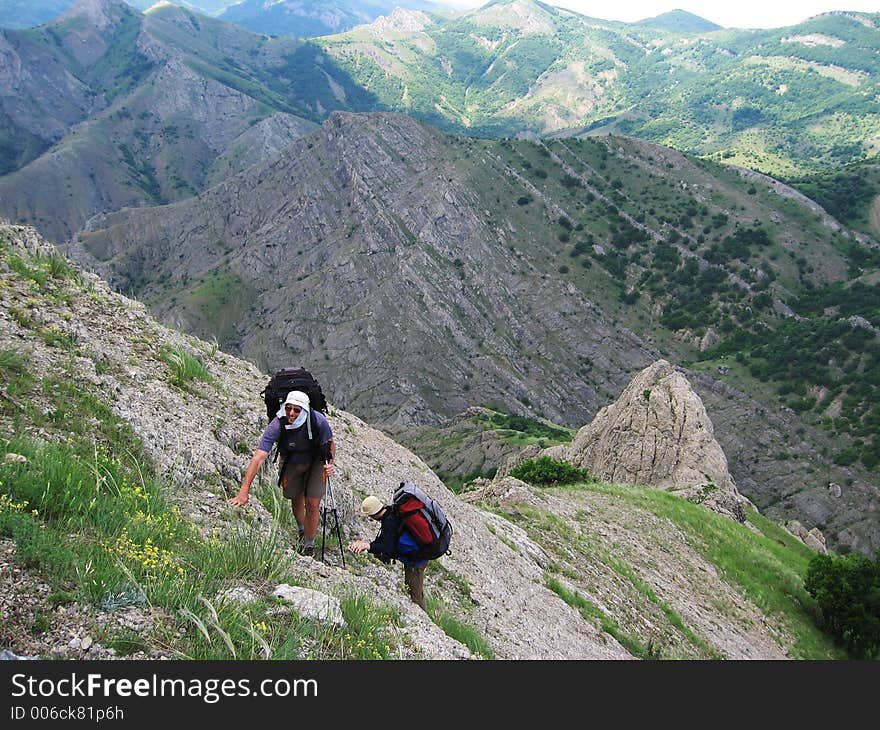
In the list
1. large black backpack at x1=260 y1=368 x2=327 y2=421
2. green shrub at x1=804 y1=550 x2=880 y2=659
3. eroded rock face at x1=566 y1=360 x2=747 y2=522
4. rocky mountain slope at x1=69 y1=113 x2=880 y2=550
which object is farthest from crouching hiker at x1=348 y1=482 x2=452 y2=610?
rocky mountain slope at x1=69 y1=113 x2=880 y2=550

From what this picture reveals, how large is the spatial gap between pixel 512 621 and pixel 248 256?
4178 inches

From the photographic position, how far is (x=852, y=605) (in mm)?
18688

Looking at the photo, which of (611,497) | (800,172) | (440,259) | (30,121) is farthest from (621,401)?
(30,121)

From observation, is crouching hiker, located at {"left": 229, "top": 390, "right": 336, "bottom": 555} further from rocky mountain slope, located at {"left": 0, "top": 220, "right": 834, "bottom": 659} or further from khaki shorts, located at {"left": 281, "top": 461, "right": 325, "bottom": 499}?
rocky mountain slope, located at {"left": 0, "top": 220, "right": 834, "bottom": 659}

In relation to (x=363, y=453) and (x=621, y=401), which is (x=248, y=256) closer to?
(x=621, y=401)

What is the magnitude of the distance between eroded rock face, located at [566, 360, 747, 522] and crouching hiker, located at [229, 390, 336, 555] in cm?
2703

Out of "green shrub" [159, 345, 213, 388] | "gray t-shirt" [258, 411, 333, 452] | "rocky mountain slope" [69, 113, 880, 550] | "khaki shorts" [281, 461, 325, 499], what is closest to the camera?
"gray t-shirt" [258, 411, 333, 452]

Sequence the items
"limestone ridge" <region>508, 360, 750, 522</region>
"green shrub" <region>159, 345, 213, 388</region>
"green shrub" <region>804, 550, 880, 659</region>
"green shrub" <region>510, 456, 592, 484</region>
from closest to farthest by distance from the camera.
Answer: "green shrub" <region>159, 345, 213, 388</region>
"green shrub" <region>804, 550, 880, 659</region>
"green shrub" <region>510, 456, 592, 484</region>
"limestone ridge" <region>508, 360, 750, 522</region>

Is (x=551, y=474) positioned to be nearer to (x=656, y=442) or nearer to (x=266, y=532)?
(x=656, y=442)

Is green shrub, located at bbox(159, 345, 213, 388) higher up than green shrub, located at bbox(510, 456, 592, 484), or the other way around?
green shrub, located at bbox(159, 345, 213, 388)

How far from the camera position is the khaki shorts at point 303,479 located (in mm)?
7117

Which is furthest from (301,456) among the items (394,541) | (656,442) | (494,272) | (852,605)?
(494,272)

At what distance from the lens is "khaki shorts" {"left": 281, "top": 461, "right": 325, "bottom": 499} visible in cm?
712

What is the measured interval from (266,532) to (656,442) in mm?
33586
